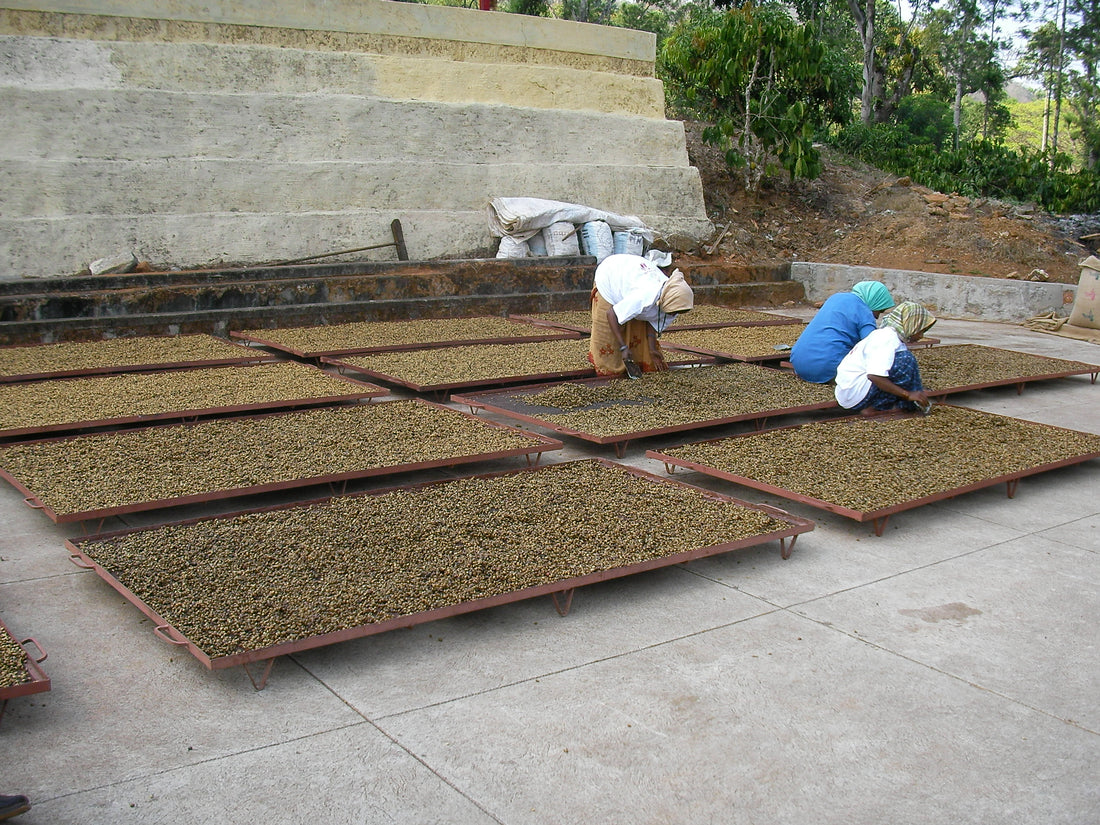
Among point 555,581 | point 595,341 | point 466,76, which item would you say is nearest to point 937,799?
point 555,581

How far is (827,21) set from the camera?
2662 centimetres

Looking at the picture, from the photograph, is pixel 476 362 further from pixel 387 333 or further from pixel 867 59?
pixel 867 59

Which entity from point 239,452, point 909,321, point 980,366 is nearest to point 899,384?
point 909,321

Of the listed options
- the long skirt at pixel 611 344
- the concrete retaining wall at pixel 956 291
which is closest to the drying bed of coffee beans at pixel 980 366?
the long skirt at pixel 611 344

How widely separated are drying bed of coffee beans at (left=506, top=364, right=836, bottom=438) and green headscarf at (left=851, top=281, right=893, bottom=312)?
0.61 m

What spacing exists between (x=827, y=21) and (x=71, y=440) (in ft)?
85.4

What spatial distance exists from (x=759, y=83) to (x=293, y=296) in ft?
26.1

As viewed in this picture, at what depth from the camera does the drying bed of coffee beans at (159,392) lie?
527cm

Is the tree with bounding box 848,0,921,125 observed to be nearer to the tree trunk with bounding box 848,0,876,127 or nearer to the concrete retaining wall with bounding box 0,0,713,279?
the tree trunk with bounding box 848,0,876,127

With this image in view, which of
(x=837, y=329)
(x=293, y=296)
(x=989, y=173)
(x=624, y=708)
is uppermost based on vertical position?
(x=989, y=173)

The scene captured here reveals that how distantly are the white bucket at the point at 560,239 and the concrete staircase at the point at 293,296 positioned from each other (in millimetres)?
224

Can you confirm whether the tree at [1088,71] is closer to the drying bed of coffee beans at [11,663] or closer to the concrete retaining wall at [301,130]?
the concrete retaining wall at [301,130]

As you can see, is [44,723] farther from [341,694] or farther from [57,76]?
[57,76]

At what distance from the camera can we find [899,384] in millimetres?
5793
